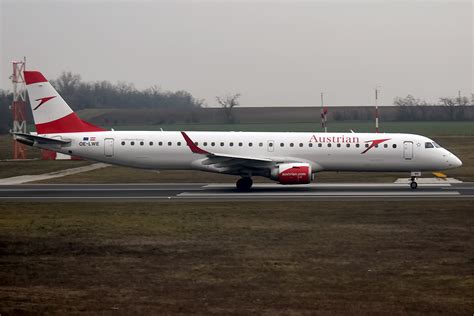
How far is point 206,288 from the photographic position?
14453mm

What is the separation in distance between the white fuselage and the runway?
44.9 inches

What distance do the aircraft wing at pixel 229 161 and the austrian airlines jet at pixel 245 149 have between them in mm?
46

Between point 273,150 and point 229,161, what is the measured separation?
2333mm

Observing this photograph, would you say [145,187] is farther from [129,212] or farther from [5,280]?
[5,280]

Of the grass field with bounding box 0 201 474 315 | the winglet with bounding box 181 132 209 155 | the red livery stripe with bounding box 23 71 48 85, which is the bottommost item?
the grass field with bounding box 0 201 474 315

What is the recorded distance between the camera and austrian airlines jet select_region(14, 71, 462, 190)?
35.0m

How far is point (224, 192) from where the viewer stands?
34.1 m

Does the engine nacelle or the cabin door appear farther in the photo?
the cabin door

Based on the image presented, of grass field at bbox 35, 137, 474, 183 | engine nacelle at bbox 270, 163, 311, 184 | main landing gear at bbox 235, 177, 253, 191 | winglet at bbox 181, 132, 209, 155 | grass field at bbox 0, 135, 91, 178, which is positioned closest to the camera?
engine nacelle at bbox 270, 163, 311, 184

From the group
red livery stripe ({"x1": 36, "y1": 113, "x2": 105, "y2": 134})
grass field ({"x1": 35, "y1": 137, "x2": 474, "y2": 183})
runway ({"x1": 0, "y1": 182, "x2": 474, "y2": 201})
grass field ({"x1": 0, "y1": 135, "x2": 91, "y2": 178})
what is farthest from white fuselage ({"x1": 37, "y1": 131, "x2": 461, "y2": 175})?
grass field ({"x1": 0, "y1": 135, "x2": 91, "y2": 178})

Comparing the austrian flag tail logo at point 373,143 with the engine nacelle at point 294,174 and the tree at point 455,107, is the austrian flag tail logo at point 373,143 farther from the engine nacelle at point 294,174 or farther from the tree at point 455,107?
the tree at point 455,107

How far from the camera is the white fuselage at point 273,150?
35062mm

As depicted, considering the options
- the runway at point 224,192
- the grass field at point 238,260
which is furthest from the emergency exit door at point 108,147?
the grass field at point 238,260

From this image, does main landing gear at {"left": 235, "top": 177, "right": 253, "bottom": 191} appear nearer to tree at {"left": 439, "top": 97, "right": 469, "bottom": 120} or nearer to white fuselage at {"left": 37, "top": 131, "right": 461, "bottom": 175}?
white fuselage at {"left": 37, "top": 131, "right": 461, "bottom": 175}
